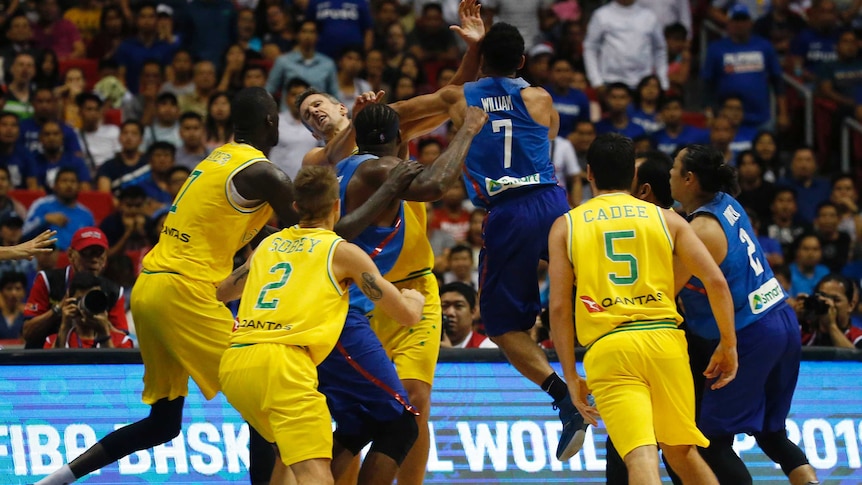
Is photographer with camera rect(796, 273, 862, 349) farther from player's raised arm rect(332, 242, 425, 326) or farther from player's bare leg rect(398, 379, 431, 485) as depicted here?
player's raised arm rect(332, 242, 425, 326)

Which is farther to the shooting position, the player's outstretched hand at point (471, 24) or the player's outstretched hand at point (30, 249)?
the player's outstretched hand at point (471, 24)

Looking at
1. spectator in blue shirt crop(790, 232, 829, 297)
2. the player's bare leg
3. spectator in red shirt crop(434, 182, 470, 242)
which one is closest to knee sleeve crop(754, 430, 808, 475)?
the player's bare leg

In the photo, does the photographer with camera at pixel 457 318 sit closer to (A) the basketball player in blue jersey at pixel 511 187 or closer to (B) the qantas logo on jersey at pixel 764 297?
(A) the basketball player in blue jersey at pixel 511 187

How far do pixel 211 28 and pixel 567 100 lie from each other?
4.67 meters

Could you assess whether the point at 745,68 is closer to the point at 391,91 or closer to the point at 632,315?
the point at 391,91

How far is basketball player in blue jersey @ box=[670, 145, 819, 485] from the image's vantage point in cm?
681

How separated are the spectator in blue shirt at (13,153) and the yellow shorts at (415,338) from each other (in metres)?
7.10

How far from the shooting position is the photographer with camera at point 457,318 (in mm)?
9656

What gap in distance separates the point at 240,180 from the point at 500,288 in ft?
5.49

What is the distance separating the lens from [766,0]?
59.4 feet

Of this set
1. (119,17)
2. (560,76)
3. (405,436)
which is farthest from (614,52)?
(405,436)

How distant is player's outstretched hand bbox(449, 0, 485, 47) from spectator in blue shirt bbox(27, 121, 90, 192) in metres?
6.54

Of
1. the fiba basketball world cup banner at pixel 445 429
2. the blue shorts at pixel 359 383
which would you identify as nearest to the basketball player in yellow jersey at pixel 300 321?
the blue shorts at pixel 359 383

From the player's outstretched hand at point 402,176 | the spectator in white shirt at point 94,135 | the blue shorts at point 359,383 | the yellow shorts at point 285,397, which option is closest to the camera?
the yellow shorts at point 285,397
